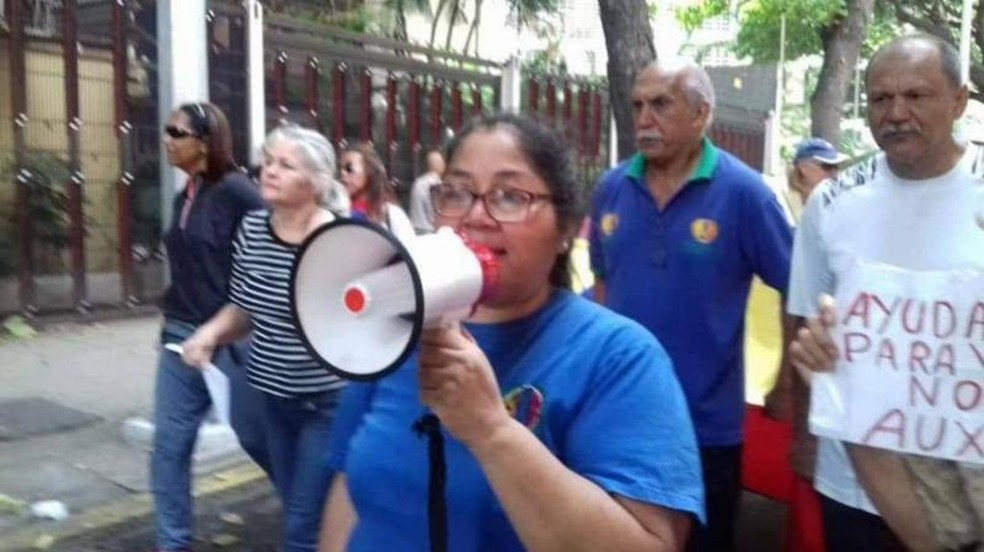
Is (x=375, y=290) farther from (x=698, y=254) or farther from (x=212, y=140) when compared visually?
(x=212, y=140)

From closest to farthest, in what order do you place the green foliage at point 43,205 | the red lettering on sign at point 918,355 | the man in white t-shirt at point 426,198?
the man in white t-shirt at point 426,198 → the red lettering on sign at point 918,355 → the green foliage at point 43,205

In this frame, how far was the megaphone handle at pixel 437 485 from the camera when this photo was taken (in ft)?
5.46

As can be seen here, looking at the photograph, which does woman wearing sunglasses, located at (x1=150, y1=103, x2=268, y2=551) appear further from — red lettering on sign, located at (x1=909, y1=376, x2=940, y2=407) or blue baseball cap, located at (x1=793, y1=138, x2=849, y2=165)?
blue baseball cap, located at (x1=793, y1=138, x2=849, y2=165)

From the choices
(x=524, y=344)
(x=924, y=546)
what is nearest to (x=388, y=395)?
(x=524, y=344)

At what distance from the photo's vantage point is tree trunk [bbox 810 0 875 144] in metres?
13.9

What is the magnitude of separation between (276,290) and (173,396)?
2.60 ft

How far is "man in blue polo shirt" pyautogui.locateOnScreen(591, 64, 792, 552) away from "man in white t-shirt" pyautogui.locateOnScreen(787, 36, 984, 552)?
24.9 inches

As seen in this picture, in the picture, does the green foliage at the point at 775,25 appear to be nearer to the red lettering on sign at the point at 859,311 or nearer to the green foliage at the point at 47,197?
the green foliage at the point at 47,197

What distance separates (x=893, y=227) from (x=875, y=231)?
0.04 meters

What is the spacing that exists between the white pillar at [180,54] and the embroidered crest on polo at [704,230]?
5167mm

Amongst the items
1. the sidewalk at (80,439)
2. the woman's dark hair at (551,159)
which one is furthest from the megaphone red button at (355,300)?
the sidewalk at (80,439)

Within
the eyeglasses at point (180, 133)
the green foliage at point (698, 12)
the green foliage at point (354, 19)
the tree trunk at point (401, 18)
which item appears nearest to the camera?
the eyeglasses at point (180, 133)

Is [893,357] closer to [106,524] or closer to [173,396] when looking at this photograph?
[173,396]

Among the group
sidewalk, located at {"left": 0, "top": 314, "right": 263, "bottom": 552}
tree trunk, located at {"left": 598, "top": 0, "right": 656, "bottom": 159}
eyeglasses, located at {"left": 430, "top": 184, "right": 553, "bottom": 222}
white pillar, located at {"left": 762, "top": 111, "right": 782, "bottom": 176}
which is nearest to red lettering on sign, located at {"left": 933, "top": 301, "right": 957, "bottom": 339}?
eyeglasses, located at {"left": 430, "top": 184, "right": 553, "bottom": 222}
